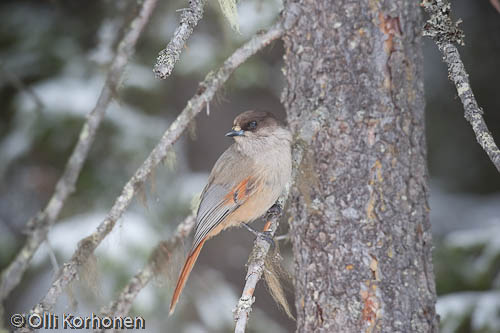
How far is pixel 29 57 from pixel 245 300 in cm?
445

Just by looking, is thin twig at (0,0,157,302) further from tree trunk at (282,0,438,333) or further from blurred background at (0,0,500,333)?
blurred background at (0,0,500,333)

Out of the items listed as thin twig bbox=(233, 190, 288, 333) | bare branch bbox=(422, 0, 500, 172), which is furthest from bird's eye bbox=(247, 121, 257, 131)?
bare branch bbox=(422, 0, 500, 172)

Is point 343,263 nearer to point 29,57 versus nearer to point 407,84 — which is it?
point 407,84

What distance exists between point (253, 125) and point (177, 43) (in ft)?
4.90

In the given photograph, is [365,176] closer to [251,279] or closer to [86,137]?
[251,279]

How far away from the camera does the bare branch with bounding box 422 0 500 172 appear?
2.40 metres

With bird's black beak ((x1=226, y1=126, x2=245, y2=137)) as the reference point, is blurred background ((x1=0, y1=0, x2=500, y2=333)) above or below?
above

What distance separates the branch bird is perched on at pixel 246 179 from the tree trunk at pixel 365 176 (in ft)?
1.53

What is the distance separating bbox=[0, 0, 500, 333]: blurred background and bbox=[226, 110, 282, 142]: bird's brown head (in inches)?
53.7

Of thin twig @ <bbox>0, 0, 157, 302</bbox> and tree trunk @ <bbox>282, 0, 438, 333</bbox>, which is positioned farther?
thin twig @ <bbox>0, 0, 157, 302</bbox>

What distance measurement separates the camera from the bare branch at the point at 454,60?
2.40m

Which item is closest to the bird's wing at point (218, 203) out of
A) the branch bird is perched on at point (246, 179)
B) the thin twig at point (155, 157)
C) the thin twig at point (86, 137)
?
the branch bird is perched on at point (246, 179)

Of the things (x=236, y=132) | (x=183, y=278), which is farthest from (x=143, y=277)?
(x=236, y=132)

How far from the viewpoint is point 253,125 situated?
365 centimetres
